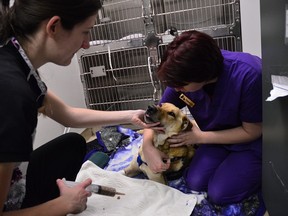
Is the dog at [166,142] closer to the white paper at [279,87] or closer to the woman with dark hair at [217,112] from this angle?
the woman with dark hair at [217,112]

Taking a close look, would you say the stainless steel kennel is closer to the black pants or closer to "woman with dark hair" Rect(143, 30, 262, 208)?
"woman with dark hair" Rect(143, 30, 262, 208)

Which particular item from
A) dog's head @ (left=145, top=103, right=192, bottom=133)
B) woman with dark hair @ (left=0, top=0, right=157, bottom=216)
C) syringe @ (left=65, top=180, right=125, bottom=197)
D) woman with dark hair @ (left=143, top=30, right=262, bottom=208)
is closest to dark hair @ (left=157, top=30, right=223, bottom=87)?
woman with dark hair @ (left=143, top=30, right=262, bottom=208)

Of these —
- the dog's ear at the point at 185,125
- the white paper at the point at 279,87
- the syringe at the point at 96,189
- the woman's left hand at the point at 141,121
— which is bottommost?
the syringe at the point at 96,189

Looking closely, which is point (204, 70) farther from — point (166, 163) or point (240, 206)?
point (240, 206)

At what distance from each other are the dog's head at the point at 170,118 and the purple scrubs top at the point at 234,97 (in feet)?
0.31

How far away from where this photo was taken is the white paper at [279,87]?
2.07 ft

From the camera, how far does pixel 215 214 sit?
1200 mm

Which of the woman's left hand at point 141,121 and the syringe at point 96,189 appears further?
the woman's left hand at point 141,121

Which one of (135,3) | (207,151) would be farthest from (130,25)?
(207,151)

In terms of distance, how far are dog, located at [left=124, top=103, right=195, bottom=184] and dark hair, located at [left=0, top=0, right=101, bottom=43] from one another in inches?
21.9

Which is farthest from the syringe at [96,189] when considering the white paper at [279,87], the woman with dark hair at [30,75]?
the white paper at [279,87]

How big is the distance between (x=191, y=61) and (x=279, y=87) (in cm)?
46

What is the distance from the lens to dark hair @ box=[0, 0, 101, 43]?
2.60 ft

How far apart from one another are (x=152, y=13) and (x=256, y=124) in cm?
114
